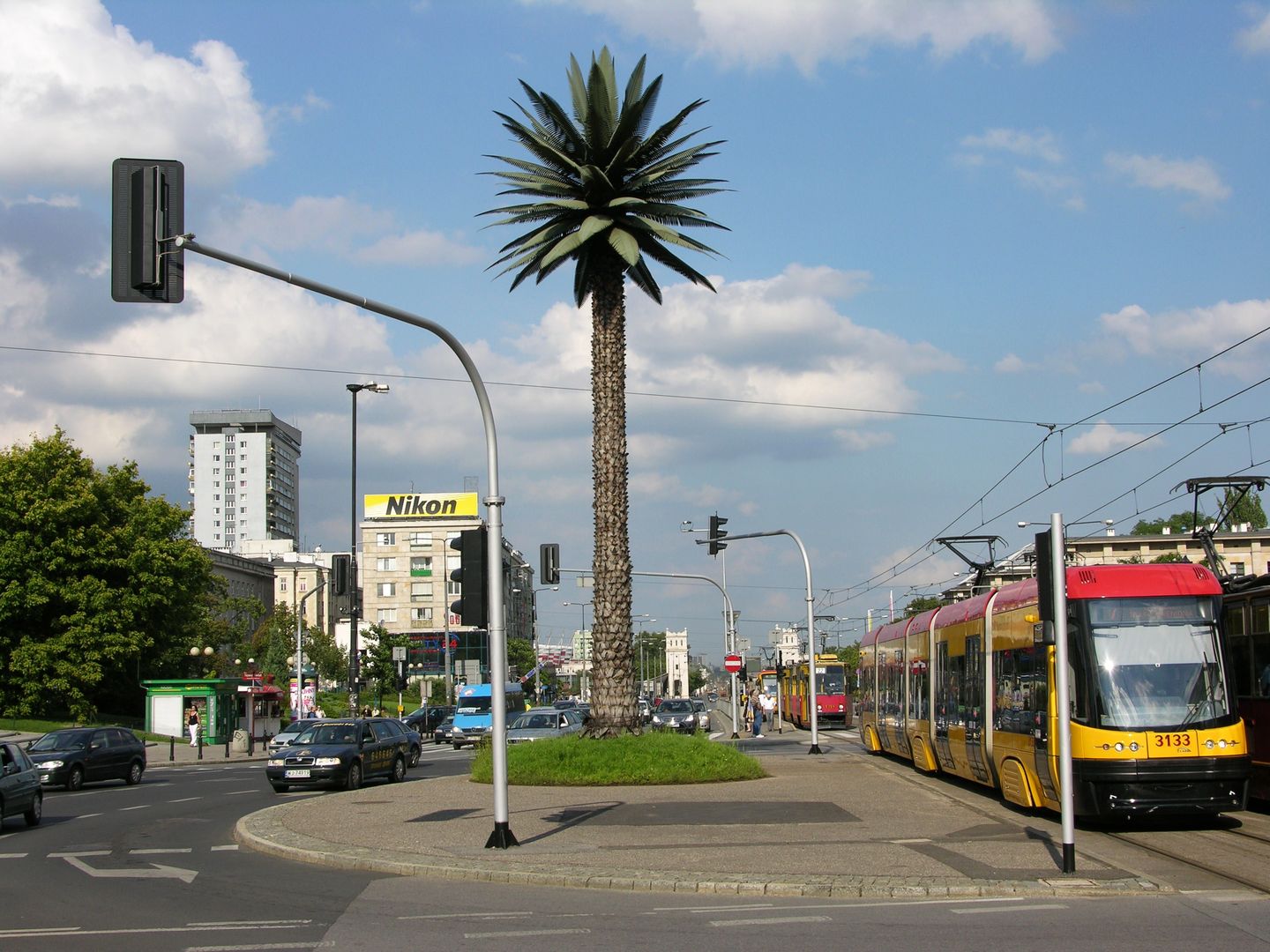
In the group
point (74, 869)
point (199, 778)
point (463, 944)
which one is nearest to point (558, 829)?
point (74, 869)

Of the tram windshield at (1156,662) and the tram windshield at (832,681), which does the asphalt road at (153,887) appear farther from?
the tram windshield at (832,681)

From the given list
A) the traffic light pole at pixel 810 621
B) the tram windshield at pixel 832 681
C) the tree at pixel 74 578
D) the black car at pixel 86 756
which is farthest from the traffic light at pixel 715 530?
the tree at pixel 74 578

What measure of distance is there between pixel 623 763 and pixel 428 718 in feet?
134

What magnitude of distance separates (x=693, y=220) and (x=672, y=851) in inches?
650

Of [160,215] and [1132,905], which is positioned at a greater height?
[160,215]

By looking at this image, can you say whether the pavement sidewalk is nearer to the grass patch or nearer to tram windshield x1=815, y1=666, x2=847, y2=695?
the grass patch

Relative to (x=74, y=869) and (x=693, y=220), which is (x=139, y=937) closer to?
(x=74, y=869)

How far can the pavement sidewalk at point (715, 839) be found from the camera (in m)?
12.5

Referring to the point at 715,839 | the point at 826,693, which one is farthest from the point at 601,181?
the point at 826,693

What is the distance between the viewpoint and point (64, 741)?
1254 inches

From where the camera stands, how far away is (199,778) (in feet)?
117

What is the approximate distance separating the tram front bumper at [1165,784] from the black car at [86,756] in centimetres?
2456

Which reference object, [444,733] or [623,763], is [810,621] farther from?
[444,733]

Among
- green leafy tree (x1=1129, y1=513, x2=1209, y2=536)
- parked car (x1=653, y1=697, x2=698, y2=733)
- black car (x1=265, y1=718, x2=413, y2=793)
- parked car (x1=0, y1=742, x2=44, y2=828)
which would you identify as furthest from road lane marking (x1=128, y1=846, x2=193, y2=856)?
green leafy tree (x1=1129, y1=513, x2=1209, y2=536)
